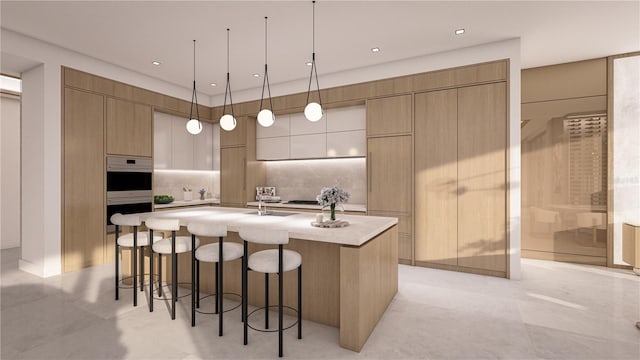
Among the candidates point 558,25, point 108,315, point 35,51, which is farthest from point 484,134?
point 35,51

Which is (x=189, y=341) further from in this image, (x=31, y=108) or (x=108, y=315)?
(x=31, y=108)

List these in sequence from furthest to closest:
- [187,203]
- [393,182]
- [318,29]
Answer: [187,203] < [393,182] < [318,29]

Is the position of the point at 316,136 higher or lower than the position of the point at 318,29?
lower

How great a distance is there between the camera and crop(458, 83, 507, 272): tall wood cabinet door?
3699mm

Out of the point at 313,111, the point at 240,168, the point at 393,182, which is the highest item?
the point at 313,111

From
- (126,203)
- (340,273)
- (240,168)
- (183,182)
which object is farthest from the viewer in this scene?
(183,182)

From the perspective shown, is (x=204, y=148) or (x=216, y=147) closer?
(x=204, y=148)

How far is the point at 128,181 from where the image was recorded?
178 inches

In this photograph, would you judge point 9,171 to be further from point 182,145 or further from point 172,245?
point 172,245

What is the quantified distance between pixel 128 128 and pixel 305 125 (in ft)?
8.89

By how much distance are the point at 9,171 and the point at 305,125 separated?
4.93m

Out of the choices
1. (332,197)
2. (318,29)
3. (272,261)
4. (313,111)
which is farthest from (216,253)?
(318,29)

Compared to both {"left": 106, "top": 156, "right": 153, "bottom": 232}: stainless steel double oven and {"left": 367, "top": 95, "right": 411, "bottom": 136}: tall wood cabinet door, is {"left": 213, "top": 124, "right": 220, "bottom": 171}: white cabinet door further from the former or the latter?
{"left": 367, "top": 95, "right": 411, "bottom": 136}: tall wood cabinet door

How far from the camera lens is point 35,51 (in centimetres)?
358
